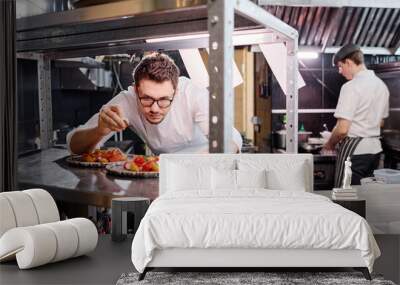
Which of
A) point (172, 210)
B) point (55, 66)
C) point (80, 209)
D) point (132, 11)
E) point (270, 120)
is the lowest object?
point (80, 209)

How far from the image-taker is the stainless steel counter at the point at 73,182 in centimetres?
521

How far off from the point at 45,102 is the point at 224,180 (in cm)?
254

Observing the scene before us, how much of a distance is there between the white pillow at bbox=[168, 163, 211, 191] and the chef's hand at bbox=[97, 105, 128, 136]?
1.28 m

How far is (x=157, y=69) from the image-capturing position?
5.42m

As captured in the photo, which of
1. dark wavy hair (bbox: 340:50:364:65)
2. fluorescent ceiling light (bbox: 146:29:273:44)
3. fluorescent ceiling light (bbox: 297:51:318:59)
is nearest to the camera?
fluorescent ceiling light (bbox: 146:29:273:44)

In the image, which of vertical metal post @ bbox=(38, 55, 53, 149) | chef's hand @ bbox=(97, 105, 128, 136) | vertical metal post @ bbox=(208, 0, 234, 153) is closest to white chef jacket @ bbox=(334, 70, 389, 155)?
vertical metal post @ bbox=(208, 0, 234, 153)

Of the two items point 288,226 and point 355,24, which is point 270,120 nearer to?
point 355,24

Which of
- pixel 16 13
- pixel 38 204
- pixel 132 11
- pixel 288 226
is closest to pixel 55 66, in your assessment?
pixel 16 13

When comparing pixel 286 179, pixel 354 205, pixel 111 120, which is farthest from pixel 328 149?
pixel 111 120

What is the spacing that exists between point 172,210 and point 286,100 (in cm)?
270

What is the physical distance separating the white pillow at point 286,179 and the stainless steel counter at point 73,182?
1186 mm

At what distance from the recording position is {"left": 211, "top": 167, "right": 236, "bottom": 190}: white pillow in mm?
4363

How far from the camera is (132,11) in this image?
5090 millimetres

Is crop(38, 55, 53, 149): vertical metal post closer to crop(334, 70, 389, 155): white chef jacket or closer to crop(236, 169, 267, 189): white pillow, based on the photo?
crop(236, 169, 267, 189): white pillow
